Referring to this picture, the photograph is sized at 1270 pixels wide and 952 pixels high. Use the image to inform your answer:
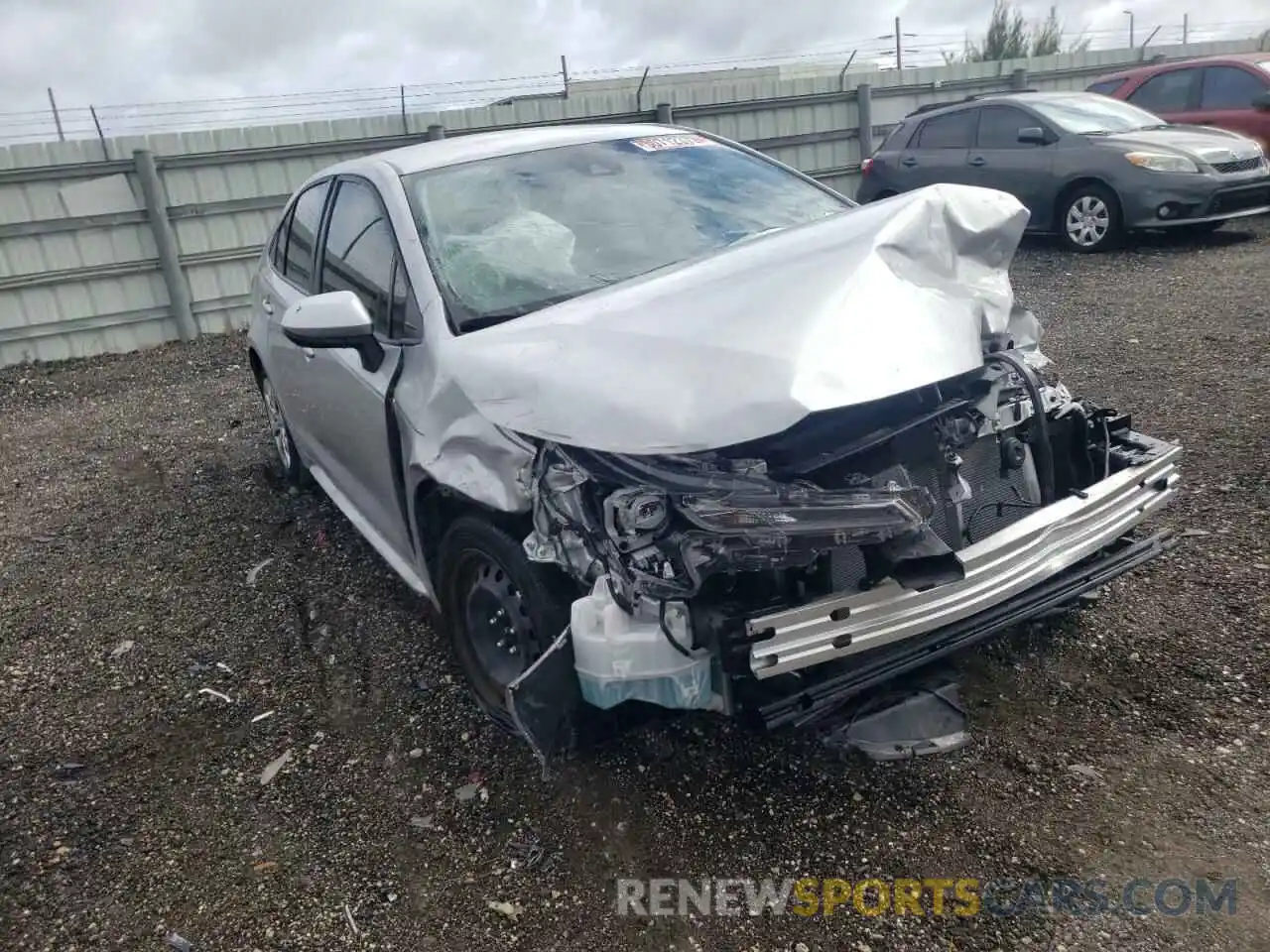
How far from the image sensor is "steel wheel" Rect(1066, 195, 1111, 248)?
919 centimetres

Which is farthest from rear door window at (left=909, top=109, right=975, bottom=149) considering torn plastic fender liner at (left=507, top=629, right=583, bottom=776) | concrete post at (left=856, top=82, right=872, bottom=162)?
torn plastic fender liner at (left=507, top=629, right=583, bottom=776)

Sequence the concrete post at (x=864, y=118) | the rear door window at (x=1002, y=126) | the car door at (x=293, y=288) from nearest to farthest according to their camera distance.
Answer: the car door at (x=293, y=288) < the rear door window at (x=1002, y=126) < the concrete post at (x=864, y=118)

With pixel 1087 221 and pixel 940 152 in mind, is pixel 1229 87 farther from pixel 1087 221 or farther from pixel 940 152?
pixel 940 152

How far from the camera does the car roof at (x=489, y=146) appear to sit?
3.74 meters

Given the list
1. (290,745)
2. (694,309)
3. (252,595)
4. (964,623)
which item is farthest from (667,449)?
(252,595)

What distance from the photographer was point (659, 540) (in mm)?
2350

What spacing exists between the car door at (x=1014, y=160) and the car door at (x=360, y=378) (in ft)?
24.9

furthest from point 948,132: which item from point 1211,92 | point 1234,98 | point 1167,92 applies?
point 1234,98

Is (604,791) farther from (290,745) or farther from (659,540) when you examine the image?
(290,745)

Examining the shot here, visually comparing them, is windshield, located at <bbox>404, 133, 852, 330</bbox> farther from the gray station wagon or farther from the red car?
the red car

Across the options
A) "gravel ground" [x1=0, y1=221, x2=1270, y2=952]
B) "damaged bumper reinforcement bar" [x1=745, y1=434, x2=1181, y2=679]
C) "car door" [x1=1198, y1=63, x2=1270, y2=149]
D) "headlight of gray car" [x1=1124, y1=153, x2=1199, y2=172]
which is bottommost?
"gravel ground" [x1=0, y1=221, x2=1270, y2=952]

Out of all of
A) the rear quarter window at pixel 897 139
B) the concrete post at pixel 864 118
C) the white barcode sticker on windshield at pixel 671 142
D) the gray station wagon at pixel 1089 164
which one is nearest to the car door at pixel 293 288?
the white barcode sticker on windshield at pixel 671 142

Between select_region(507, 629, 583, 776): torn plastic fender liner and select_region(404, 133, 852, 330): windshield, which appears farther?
select_region(404, 133, 852, 330): windshield
